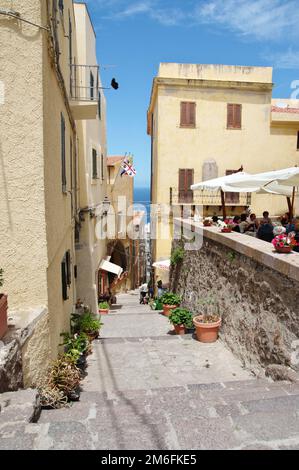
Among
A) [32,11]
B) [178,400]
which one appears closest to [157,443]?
[178,400]

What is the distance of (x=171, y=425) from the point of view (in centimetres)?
319

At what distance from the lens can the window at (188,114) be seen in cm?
1961

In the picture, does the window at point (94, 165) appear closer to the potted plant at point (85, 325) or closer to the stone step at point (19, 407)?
the potted plant at point (85, 325)

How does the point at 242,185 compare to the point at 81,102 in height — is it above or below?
below

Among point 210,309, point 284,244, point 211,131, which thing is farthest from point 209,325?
point 211,131

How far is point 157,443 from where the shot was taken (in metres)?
2.89

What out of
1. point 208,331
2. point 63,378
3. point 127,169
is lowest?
point 208,331

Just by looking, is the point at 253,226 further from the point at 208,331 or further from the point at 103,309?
the point at 103,309

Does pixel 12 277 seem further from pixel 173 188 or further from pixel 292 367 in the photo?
pixel 173 188

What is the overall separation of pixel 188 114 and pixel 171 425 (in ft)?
61.6

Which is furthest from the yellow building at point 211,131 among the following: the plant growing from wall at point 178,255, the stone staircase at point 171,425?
the stone staircase at point 171,425

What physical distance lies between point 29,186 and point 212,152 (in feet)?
54.5

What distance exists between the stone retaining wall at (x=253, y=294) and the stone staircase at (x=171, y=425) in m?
1.80

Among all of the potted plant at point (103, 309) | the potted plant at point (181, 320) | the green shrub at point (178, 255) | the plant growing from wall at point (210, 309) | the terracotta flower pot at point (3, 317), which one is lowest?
the potted plant at point (103, 309)
